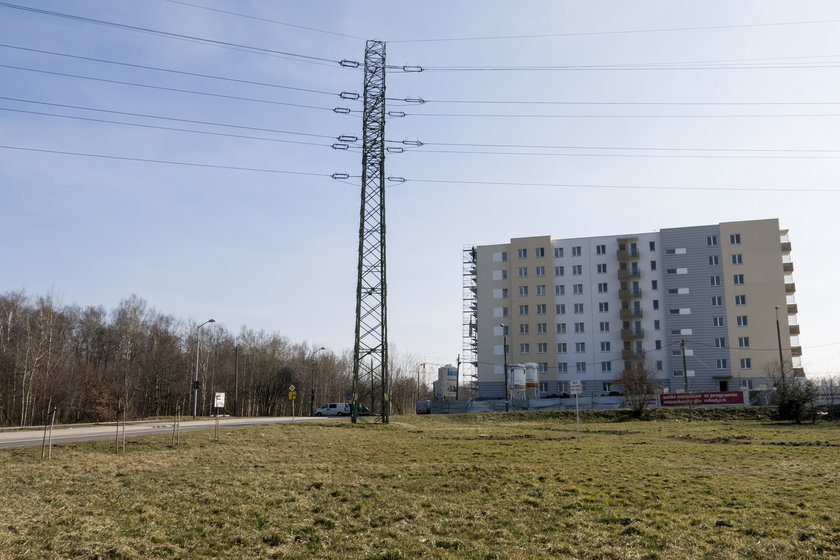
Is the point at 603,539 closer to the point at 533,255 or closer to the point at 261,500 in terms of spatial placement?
the point at 261,500

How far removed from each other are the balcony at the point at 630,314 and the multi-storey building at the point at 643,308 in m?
0.15

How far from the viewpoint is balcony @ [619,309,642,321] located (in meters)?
96.6

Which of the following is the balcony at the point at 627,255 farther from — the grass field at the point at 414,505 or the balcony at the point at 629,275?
the grass field at the point at 414,505

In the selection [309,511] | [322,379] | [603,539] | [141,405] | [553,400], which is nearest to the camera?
[603,539]

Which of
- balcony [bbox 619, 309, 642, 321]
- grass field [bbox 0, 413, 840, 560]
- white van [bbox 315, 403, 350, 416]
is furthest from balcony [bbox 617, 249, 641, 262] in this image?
grass field [bbox 0, 413, 840, 560]

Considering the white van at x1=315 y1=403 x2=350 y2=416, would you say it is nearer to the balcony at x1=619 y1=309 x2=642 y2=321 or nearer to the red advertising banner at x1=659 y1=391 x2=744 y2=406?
the red advertising banner at x1=659 y1=391 x2=744 y2=406

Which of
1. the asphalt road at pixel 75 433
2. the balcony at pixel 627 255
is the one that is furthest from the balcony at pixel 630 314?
the asphalt road at pixel 75 433

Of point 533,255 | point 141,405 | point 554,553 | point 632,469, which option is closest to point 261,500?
point 554,553

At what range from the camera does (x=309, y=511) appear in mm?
12359

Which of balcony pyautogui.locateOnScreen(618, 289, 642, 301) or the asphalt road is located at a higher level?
balcony pyautogui.locateOnScreen(618, 289, 642, 301)

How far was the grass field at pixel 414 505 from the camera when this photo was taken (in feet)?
31.4

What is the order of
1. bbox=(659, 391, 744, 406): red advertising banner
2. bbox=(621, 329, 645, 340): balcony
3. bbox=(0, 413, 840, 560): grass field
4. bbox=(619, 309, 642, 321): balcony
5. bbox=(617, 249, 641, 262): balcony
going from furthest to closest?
bbox=(617, 249, 641, 262): balcony, bbox=(619, 309, 642, 321): balcony, bbox=(621, 329, 645, 340): balcony, bbox=(659, 391, 744, 406): red advertising banner, bbox=(0, 413, 840, 560): grass field

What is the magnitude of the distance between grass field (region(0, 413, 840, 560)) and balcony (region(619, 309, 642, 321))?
74484mm

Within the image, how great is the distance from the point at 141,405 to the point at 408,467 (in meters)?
80.3
